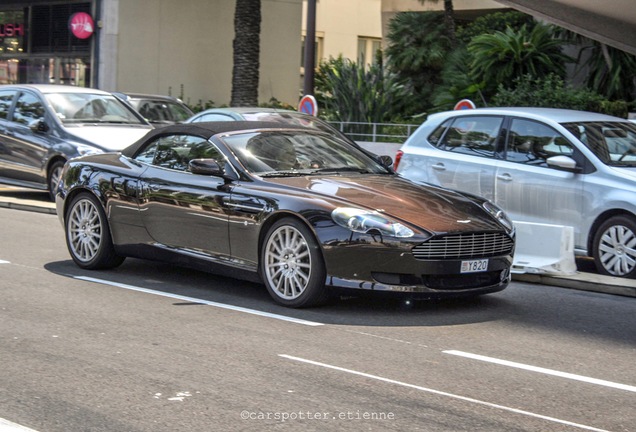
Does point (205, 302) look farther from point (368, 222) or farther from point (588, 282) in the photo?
point (588, 282)

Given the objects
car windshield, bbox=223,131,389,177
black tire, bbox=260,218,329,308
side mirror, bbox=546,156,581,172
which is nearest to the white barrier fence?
side mirror, bbox=546,156,581,172

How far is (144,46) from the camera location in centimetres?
3291

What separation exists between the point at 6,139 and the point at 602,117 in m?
9.58

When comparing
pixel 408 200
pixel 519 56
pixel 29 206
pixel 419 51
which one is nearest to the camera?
pixel 408 200

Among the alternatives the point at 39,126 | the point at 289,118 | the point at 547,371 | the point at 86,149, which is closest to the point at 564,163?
the point at 547,371

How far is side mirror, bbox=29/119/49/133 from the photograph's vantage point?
1672 cm

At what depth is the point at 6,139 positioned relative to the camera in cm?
1723

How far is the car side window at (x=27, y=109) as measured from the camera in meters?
17.1

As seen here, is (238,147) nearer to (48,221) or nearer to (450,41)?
(48,221)

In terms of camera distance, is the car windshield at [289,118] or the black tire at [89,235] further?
the car windshield at [289,118]

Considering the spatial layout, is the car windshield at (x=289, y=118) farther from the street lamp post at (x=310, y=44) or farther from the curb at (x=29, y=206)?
the street lamp post at (x=310, y=44)

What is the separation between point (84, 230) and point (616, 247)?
512cm

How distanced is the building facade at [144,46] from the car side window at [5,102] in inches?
572

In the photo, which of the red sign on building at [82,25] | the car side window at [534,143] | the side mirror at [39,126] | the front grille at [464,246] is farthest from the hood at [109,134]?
the red sign on building at [82,25]
